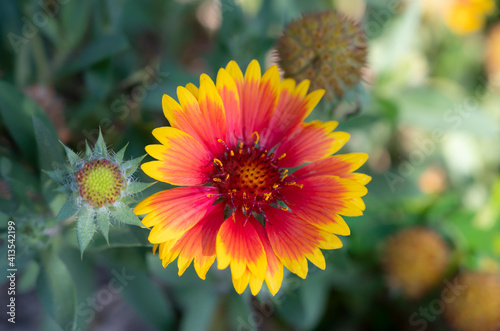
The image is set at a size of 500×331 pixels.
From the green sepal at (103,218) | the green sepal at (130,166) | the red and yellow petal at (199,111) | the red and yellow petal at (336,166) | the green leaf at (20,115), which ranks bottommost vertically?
the red and yellow petal at (336,166)

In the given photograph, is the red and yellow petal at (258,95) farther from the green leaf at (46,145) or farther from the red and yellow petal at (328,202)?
the green leaf at (46,145)

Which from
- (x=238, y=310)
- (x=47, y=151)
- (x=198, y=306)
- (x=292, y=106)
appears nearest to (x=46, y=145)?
(x=47, y=151)

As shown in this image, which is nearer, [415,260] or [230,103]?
[230,103]

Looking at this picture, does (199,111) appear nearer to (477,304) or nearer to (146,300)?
(146,300)

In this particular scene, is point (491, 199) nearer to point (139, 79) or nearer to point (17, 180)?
point (139, 79)

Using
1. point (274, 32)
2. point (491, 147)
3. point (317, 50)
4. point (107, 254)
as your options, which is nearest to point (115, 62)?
point (274, 32)

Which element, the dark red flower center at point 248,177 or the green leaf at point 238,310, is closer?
the dark red flower center at point 248,177

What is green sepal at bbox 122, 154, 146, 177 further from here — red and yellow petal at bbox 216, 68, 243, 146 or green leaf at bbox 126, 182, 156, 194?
red and yellow petal at bbox 216, 68, 243, 146

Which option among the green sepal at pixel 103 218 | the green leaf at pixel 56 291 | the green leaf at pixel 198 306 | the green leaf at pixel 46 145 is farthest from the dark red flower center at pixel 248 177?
the green leaf at pixel 198 306
